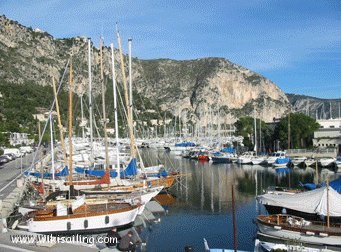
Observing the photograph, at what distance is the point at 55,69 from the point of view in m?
193

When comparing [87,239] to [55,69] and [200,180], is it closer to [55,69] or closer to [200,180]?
[200,180]

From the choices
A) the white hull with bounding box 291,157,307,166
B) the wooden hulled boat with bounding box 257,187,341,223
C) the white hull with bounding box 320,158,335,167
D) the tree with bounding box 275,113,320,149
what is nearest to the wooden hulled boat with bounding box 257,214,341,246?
the wooden hulled boat with bounding box 257,187,341,223

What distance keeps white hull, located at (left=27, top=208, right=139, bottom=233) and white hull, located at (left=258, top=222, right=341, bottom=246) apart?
9717 mm

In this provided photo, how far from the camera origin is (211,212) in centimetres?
3862

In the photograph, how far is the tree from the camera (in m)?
101

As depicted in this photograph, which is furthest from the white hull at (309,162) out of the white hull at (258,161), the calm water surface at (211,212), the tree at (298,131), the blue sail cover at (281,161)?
the tree at (298,131)

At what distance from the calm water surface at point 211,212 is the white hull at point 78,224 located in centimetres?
230

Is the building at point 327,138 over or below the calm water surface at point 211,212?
over

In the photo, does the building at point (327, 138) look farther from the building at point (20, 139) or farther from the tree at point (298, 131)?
the building at point (20, 139)

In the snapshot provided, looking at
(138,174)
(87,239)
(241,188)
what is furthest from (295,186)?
(87,239)

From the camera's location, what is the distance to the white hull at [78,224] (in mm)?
27250

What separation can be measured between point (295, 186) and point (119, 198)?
29146mm

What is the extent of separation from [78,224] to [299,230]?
545 inches

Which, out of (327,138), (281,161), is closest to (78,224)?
(281,161)
